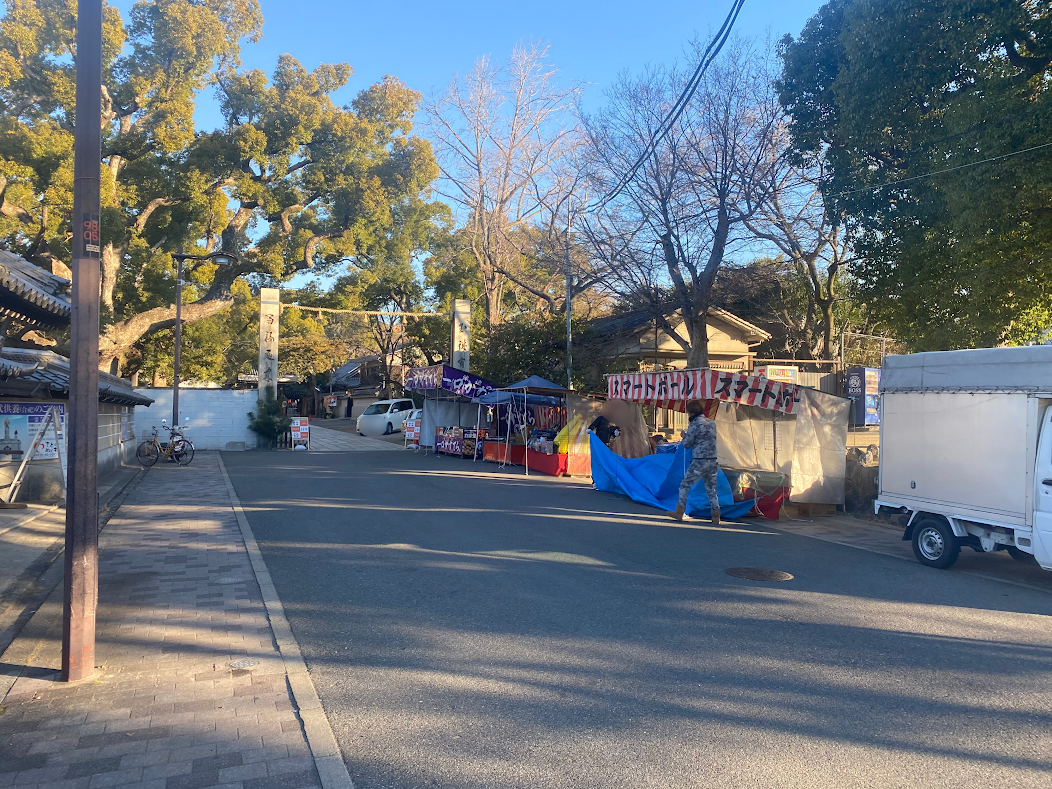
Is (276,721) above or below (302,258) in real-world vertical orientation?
below

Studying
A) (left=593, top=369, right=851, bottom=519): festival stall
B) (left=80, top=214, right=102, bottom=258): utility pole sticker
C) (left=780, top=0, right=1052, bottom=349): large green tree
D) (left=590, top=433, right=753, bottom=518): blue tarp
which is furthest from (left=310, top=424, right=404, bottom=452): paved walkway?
(left=80, top=214, right=102, bottom=258): utility pole sticker

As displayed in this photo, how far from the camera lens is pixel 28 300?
373 inches

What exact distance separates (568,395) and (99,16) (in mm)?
15046

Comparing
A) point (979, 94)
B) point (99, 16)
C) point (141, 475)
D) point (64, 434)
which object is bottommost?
point (141, 475)

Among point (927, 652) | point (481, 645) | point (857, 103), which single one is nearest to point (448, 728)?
point (481, 645)

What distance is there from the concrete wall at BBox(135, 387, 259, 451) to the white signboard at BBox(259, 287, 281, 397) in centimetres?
76

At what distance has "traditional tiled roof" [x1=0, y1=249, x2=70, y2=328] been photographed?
29.9ft

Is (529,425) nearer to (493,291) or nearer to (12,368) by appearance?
(493,291)

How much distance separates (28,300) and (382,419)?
88.2 ft

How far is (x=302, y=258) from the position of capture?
32.2 metres

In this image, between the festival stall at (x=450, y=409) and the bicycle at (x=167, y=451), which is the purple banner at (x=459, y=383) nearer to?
the festival stall at (x=450, y=409)

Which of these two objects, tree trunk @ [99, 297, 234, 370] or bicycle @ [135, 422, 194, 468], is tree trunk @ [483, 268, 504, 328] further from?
Answer: bicycle @ [135, 422, 194, 468]

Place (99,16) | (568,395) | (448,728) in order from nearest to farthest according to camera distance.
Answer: (448,728) → (99,16) → (568,395)

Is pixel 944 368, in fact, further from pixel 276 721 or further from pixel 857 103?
pixel 276 721
